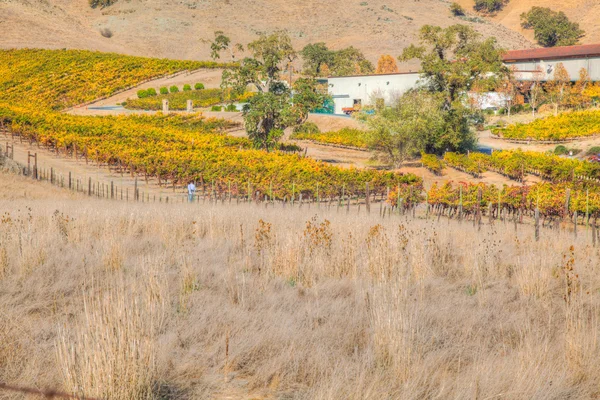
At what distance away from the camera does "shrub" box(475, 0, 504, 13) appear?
161625 millimetres

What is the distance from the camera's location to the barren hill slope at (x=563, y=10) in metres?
136

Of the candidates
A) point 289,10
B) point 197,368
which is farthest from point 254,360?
point 289,10

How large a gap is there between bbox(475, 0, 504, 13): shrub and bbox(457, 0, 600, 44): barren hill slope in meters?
1.53

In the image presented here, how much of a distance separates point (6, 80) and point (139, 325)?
74204 mm

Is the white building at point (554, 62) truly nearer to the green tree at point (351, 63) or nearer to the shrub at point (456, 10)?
the green tree at point (351, 63)

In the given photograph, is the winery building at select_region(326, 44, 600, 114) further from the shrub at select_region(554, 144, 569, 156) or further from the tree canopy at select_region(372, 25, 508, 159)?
the shrub at select_region(554, 144, 569, 156)

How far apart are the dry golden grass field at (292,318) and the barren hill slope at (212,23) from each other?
93076mm

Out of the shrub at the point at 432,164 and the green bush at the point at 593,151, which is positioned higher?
the green bush at the point at 593,151

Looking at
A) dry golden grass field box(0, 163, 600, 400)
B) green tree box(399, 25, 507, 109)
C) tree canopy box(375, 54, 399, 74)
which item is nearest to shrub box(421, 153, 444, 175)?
green tree box(399, 25, 507, 109)

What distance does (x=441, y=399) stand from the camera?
229 inches

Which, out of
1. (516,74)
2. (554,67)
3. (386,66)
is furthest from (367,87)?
(386,66)

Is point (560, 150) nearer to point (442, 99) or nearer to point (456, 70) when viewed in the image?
point (442, 99)

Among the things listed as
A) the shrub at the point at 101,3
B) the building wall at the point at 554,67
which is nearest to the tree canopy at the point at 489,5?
the shrub at the point at 101,3

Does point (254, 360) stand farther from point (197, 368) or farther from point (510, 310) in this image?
point (510, 310)
